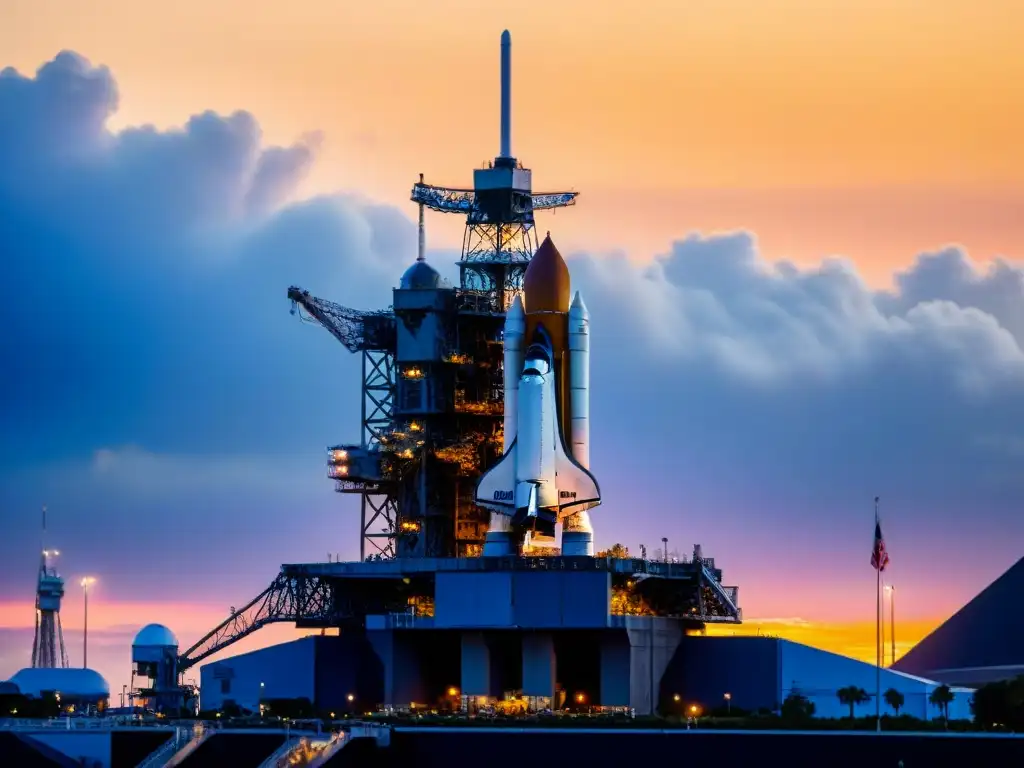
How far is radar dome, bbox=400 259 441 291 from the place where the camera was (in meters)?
177

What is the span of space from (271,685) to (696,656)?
3078 centimetres

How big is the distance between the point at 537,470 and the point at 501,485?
10.8 ft

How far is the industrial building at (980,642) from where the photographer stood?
179988 millimetres

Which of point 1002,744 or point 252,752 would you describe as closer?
point 1002,744

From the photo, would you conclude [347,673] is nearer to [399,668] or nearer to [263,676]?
[263,676]

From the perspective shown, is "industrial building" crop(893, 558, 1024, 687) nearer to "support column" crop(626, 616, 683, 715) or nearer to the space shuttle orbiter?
"support column" crop(626, 616, 683, 715)

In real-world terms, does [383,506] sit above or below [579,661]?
above

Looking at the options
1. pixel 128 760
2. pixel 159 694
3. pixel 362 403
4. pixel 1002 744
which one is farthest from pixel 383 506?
pixel 1002 744

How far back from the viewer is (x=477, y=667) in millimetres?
156500

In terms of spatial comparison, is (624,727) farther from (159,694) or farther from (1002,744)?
(159,694)

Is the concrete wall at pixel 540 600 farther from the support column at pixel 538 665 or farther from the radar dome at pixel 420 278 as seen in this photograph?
the radar dome at pixel 420 278

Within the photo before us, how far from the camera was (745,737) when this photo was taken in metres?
135

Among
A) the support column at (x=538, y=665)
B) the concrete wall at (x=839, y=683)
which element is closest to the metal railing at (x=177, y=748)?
the support column at (x=538, y=665)

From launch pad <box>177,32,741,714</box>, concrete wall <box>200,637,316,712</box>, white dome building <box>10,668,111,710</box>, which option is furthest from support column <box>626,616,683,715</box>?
white dome building <box>10,668,111,710</box>
